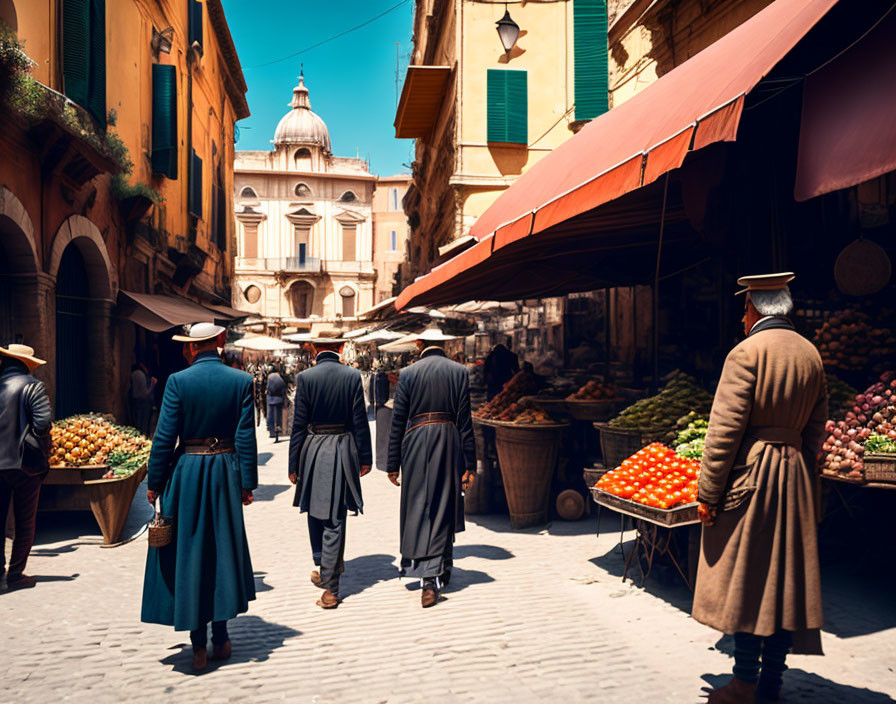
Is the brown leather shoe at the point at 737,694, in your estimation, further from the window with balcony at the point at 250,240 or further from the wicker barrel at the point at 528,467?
the window with balcony at the point at 250,240

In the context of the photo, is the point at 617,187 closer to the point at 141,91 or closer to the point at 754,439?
the point at 754,439

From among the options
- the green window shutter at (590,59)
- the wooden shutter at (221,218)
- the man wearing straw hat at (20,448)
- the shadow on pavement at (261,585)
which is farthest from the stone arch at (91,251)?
the wooden shutter at (221,218)

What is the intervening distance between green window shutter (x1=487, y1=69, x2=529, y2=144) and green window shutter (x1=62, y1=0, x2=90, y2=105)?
9.54 meters

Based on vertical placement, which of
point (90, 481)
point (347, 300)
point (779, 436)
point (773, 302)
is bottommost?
point (90, 481)

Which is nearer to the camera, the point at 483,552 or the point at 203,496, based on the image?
the point at 203,496

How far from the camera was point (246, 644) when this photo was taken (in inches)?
169

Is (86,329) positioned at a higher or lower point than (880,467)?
higher

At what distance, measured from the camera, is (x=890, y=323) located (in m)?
5.76

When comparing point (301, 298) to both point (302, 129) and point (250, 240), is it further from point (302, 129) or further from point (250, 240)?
point (302, 129)

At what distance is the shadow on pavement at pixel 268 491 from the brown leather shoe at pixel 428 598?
4.68m

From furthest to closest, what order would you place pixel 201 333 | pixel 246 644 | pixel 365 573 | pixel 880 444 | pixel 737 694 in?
pixel 365 573, pixel 880 444, pixel 246 644, pixel 201 333, pixel 737 694

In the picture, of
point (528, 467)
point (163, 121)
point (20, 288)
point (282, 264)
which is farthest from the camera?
point (282, 264)

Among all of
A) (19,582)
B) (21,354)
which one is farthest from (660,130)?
(19,582)

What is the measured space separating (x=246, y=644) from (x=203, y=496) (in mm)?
1016
